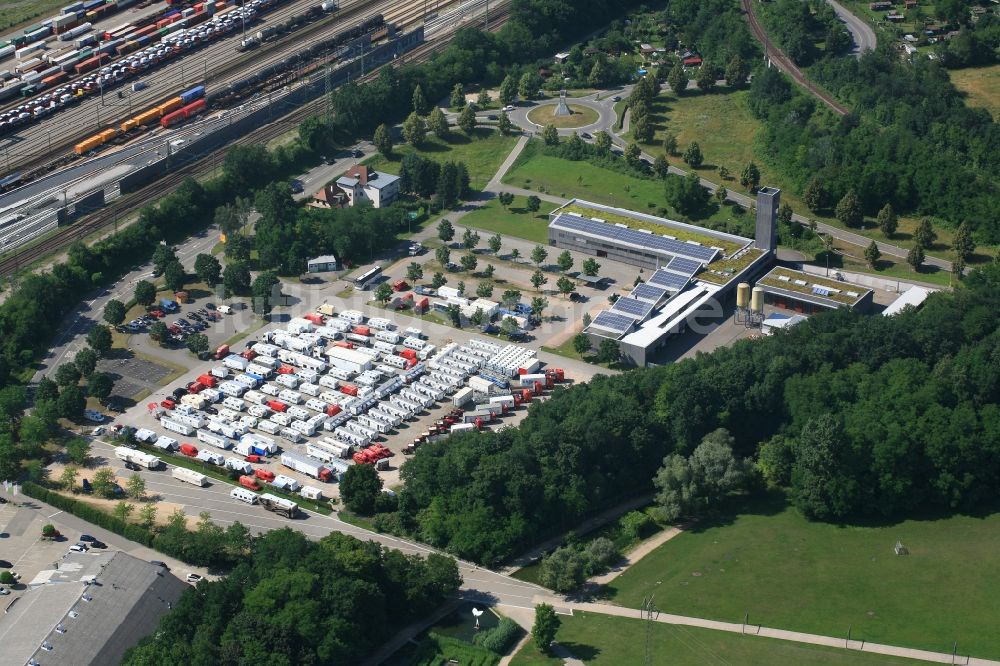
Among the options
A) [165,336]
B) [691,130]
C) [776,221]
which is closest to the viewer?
[165,336]

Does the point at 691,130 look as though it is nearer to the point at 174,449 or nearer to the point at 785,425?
the point at 785,425

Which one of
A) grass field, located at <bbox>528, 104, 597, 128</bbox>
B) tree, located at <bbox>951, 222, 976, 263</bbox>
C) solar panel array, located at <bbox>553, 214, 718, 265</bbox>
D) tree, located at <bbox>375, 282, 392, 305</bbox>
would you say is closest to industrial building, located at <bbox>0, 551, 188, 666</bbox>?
tree, located at <bbox>375, 282, 392, 305</bbox>

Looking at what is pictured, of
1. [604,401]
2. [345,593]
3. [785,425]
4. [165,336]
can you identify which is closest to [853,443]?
[785,425]

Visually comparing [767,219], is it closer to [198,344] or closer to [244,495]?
[198,344]

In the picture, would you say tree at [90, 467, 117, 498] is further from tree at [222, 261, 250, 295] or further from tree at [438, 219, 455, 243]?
tree at [438, 219, 455, 243]

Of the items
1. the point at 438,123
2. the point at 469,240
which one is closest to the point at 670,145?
the point at 438,123

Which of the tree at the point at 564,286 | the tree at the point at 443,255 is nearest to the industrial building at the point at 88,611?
the tree at the point at 564,286
